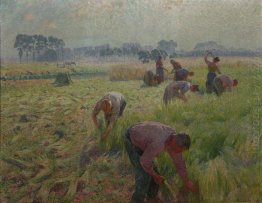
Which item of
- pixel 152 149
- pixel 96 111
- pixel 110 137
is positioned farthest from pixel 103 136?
pixel 152 149

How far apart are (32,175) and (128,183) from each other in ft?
4.44

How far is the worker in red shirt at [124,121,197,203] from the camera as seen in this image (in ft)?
19.6

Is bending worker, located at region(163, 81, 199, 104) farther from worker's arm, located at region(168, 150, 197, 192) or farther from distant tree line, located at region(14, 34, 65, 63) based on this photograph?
distant tree line, located at region(14, 34, 65, 63)

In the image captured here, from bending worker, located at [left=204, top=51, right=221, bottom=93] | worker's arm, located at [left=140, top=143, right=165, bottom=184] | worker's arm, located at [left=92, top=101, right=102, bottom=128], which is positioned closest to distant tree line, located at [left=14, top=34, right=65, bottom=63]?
worker's arm, located at [left=92, top=101, right=102, bottom=128]

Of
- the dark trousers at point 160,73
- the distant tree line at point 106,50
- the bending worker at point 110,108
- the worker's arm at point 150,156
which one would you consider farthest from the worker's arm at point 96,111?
the worker's arm at point 150,156

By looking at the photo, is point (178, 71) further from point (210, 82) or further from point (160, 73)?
point (210, 82)

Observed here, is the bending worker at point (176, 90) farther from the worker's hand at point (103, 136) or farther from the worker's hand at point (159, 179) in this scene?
the worker's hand at point (159, 179)

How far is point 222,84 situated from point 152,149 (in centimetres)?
135

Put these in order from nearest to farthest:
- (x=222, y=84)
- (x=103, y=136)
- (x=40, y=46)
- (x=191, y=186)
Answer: (x=191, y=186), (x=222, y=84), (x=103, y=136), (x=40, y=46)

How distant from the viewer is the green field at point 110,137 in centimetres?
620

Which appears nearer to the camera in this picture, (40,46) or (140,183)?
(140,183)

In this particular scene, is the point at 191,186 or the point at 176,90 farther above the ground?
the point at 176,90

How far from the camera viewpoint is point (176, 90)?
22.5 feet

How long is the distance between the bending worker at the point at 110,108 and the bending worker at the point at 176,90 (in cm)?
57
